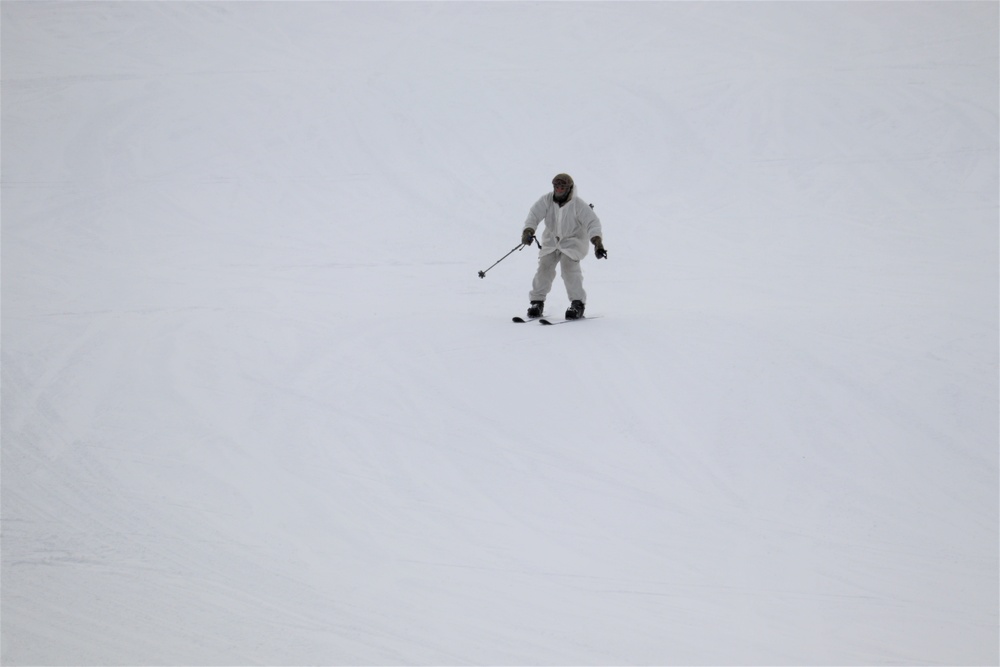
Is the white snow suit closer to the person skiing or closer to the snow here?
the person skiing

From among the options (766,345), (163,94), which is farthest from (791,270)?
(163,94)

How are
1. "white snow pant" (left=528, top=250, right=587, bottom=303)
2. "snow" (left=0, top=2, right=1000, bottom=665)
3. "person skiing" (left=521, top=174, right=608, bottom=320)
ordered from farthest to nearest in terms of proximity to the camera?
"white snow pant" (left=528, top=250, right=587, bottom=303) → "person skiing" (left=521, top=174, right=608, bottom=320) → "snow" (left=0, top=2, right=1000, bottom=665)

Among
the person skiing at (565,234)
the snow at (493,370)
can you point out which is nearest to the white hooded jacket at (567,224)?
the person skiing at (565,234)

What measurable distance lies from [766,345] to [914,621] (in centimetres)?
326

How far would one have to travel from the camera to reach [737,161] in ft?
48.1

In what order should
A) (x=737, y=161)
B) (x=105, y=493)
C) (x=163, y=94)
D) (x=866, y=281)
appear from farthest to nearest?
(x=163, y=94), (x=737, y=161), (x=866, y=281), (x=105, y=493)

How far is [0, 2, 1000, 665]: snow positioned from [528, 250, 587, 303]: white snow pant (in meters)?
0.53

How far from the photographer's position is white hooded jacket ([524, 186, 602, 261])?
7720mm

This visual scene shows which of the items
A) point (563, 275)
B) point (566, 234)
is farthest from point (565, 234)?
point (563, 275)

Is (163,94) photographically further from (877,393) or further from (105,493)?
(877,393)

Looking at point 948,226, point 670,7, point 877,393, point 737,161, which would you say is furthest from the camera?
point 670,7

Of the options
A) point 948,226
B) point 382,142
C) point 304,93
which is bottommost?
point 948,226

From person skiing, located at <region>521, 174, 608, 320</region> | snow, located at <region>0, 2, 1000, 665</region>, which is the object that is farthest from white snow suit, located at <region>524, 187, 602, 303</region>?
snow, located at <region>0, 2, 1000, 665</region>

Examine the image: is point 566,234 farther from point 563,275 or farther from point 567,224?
point 563,275
